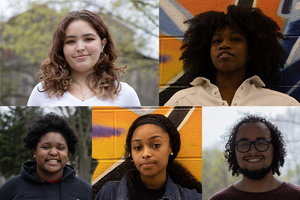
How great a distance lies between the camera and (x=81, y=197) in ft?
9.38

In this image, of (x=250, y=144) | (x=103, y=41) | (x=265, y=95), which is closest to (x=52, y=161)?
(x=103, y=41)

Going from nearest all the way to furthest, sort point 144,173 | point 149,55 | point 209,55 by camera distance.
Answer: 1. point 144,173
2. point 209,55
3. point 149,55

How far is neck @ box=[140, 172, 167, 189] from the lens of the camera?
2811 mm

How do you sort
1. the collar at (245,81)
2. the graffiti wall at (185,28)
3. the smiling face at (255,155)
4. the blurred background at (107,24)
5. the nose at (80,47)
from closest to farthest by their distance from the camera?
the smiling face at (255,155) < the nose at (80,47) < the collar at (245,81) < the graffiti wall at (185,28) < the blurred background at (107,24)

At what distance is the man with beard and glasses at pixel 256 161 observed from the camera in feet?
9.25

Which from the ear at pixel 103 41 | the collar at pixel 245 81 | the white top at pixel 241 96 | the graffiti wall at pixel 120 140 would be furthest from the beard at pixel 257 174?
the ear at pixel 103 41

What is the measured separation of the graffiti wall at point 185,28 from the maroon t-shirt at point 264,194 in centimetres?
96

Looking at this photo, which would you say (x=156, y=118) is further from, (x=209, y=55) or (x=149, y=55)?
(x=149, y=55)

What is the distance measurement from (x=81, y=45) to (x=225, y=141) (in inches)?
59.5

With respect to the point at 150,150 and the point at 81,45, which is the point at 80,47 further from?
the point at 150,150

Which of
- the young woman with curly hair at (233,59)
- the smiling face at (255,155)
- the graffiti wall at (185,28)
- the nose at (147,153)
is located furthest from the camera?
the graffiti wall at (185,28)

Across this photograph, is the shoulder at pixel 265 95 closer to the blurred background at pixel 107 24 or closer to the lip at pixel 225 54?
the lip at pixel 225 54

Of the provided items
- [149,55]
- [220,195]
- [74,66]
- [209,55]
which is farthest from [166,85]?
[149,55]

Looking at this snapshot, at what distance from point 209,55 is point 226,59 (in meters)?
0.32
